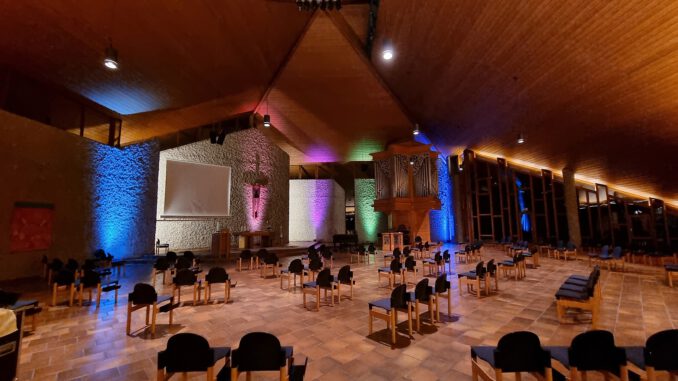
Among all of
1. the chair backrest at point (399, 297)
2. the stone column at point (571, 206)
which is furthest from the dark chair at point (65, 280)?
the stone column at point (571, 206)

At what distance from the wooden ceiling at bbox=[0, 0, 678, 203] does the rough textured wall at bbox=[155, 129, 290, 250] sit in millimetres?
1293

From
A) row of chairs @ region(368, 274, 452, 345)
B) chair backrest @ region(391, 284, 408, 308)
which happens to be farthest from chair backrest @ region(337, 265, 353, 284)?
chair backrest @ region(391, 284, 408, 308)

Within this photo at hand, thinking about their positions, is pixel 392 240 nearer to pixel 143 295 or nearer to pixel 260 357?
pixel 143 295

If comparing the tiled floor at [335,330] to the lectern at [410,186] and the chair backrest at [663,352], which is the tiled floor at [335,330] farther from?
the lectern at [410,186]

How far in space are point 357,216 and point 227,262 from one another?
29.4 feet

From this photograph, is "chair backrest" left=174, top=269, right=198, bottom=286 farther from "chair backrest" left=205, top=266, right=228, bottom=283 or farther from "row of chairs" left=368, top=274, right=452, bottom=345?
"row of chairs" left=368, top=274, right=452, bottom=345

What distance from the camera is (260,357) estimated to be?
214 cm

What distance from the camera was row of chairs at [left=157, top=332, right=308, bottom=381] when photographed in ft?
6.99

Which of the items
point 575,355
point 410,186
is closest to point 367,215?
point 410,186

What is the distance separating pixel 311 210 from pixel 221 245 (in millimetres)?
6890

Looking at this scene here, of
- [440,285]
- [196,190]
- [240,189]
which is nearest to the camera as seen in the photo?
[440,285]

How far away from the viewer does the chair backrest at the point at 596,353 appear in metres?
2.13

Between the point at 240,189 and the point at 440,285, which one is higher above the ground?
the point at 240,189

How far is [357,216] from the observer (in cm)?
1777
